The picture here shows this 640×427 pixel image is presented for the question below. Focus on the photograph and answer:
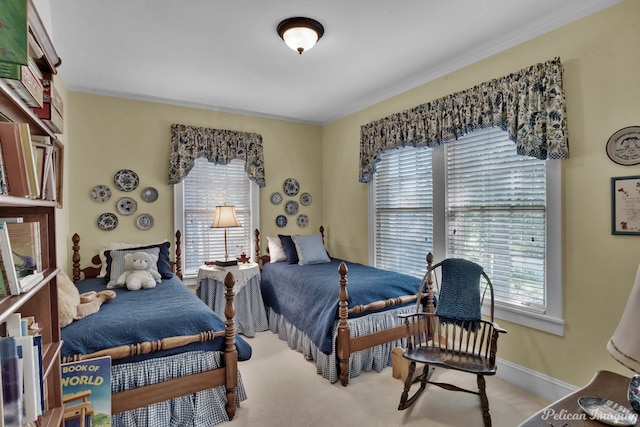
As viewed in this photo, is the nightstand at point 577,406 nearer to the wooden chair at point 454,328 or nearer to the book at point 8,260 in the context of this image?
the wooden chair at point 454,328

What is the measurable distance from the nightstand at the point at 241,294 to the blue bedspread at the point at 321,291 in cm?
18

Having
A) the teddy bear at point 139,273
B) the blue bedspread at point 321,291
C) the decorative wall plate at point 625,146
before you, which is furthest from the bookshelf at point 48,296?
the decorative wall plate at point 625,146

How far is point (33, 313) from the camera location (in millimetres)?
1461

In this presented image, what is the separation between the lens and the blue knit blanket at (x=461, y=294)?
247 cm

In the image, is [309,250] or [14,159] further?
[309,250]

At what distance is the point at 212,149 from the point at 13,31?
3215 millimetres

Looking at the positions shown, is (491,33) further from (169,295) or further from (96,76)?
(96,76)

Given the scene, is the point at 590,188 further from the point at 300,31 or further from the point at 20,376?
the point at 20,376

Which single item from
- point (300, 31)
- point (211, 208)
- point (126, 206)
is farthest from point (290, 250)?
point (300, 31)

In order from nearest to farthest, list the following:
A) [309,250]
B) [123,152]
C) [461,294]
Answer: [461,294]
[123,152]
[309,250]

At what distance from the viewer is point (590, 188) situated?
88.8 inches

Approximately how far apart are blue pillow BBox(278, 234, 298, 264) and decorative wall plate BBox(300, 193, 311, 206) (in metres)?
→ 0.83

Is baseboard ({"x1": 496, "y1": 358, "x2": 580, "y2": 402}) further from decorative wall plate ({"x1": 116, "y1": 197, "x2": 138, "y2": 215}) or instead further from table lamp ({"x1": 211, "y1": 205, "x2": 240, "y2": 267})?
decorative wall plate ({"x1": 116, "y1": 197, "x2": 138, "y2": 215})

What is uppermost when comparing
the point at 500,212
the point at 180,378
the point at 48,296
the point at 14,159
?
the point at 14,159
